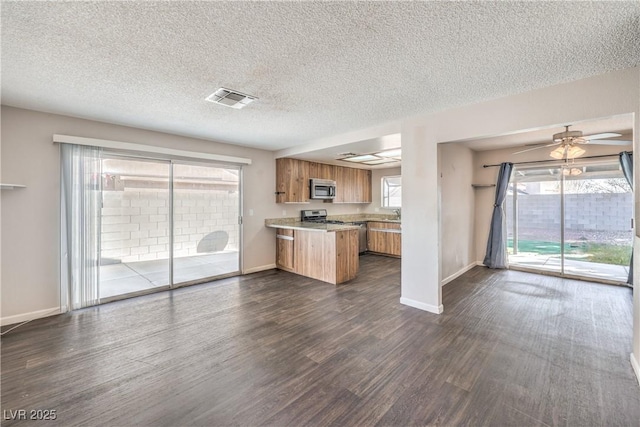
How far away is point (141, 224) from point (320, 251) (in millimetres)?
2868

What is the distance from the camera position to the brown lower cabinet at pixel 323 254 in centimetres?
450

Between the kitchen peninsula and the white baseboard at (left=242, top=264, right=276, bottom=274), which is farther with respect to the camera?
the white baseboard at (left=242, top=264, right=276, bottom=274)

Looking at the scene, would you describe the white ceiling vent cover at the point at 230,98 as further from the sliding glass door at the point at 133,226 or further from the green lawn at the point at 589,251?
the green lawn at the point at 589,251

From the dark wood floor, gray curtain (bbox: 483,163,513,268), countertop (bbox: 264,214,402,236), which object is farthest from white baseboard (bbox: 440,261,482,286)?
countertop (bbox: 264,214,402,236)

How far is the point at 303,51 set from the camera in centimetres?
191

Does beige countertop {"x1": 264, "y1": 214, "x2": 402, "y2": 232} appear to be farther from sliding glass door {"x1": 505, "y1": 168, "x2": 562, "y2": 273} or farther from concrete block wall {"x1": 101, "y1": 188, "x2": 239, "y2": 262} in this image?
sliding glass door {"x1": 505, "y1": 168, "x2": 562, "y2": 273}

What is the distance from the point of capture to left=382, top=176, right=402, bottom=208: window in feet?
24.3

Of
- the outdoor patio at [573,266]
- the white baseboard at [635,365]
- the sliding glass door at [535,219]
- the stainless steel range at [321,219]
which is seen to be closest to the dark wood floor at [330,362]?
the white baseboard at [635,365]

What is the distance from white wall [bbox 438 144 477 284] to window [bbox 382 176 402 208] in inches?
82.2

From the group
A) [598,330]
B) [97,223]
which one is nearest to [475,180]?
[598,330]

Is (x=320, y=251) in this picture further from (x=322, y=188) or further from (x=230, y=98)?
(x=230, y=98)

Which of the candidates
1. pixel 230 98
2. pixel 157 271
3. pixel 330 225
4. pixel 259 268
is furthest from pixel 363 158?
pixel 157 271

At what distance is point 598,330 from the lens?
278 cm

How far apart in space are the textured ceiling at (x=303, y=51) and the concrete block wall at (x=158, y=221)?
54.3 inches
